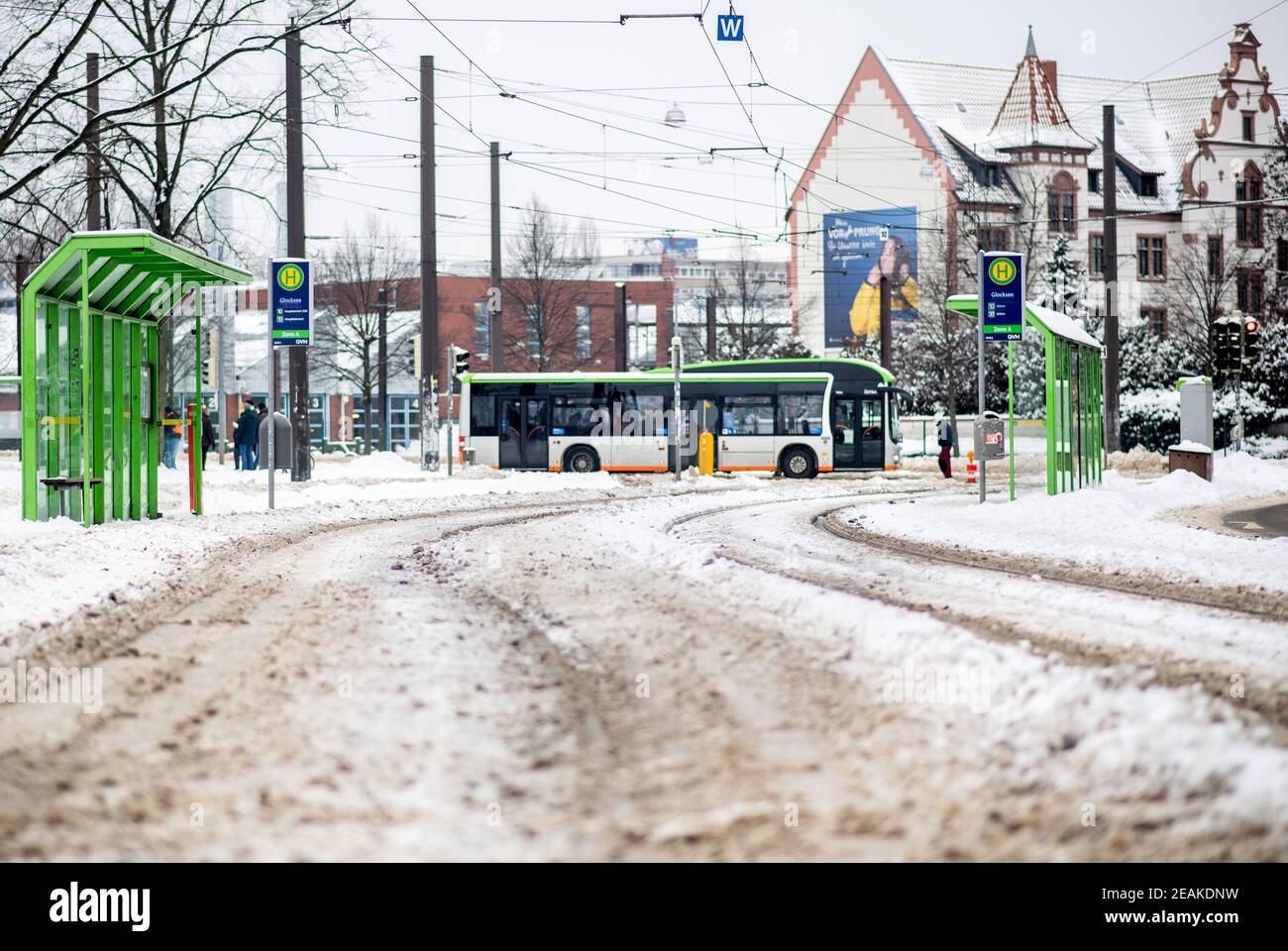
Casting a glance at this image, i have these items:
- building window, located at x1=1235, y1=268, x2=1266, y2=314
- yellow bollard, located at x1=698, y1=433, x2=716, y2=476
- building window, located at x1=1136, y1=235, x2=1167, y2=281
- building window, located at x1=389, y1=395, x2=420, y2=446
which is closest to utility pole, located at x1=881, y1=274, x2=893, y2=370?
yellow bollard, located at x1=698, y1=433, x2=716, y2=476

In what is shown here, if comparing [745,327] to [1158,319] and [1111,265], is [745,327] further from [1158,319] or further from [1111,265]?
[1111,265]

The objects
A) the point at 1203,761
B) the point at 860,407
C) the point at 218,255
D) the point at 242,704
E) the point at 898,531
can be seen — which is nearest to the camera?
the point at 1203,761

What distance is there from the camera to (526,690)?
6.29m

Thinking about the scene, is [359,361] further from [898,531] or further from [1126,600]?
[1126,600]

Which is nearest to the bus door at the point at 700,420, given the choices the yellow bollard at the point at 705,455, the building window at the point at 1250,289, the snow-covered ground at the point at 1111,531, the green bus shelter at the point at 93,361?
the yellow bollard at the point at 705,455

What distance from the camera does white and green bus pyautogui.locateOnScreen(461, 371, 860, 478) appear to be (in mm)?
36375

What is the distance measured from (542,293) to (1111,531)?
4683 cm

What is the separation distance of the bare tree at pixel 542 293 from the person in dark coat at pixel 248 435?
22219 millimetres

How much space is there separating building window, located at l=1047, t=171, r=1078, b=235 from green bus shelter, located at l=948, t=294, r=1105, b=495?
4809cm

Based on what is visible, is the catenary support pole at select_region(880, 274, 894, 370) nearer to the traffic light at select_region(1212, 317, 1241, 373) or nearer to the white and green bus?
the white and green bus

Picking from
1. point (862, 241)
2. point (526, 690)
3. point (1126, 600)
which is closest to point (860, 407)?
point (1126, 600)

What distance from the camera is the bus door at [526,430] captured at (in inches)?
1444

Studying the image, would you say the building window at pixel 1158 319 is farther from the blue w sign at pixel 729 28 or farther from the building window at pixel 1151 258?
the blue w sign at pixel 729 28
